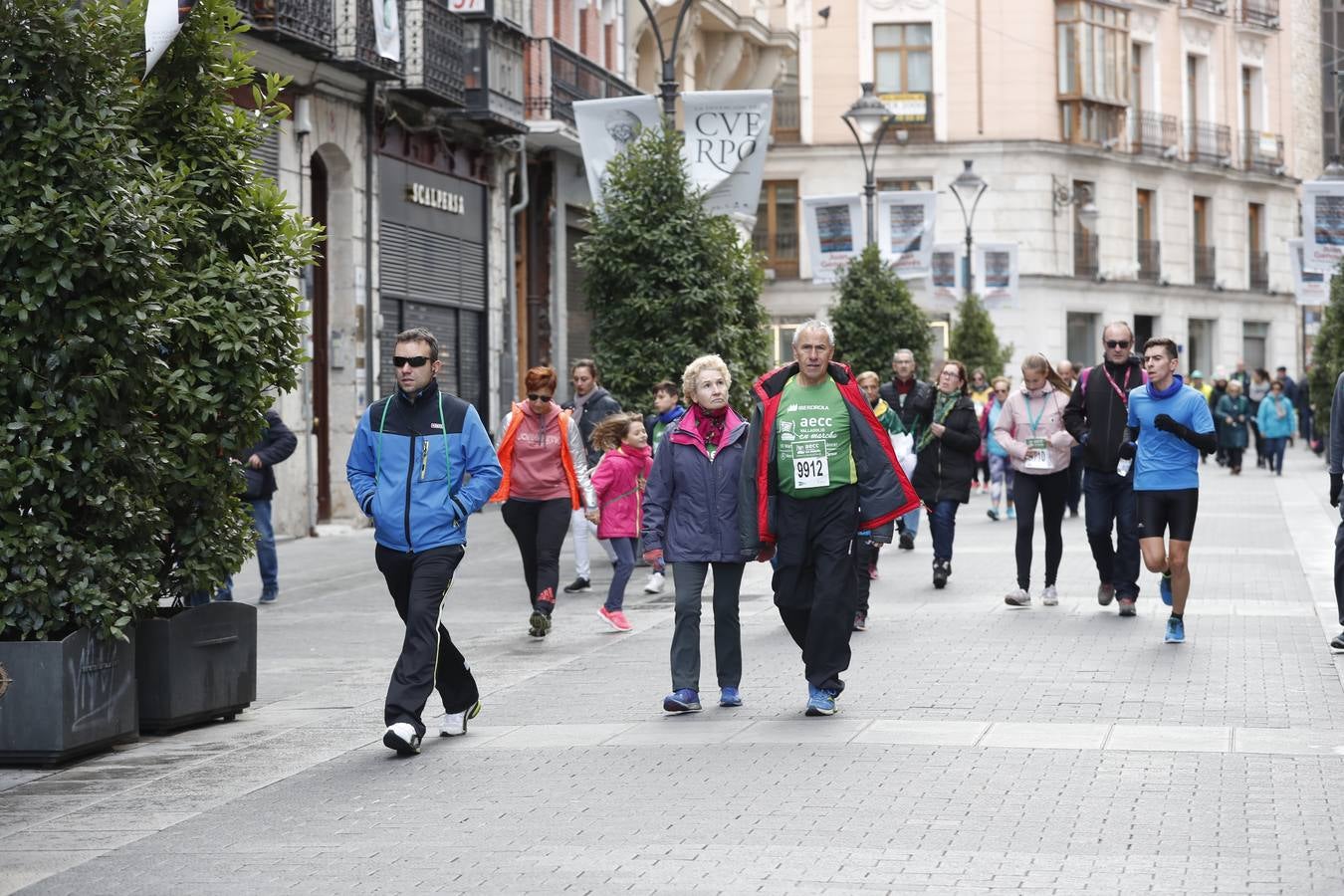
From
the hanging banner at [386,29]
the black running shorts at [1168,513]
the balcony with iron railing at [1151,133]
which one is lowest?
the black running shorts at [1168,513]

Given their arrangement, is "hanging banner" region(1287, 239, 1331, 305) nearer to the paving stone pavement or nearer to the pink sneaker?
the paving stone pavement

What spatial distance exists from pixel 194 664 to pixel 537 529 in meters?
4.62

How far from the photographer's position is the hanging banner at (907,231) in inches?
1479

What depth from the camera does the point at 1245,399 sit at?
4012 cm

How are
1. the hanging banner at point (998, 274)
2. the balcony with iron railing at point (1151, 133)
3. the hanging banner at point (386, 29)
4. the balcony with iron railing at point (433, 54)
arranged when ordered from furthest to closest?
the balcony with iron railing at point (1151, 133) → the hanging banner at point (998, 274) → the balcony with iron railing at point (433, 54) → the hanging banner at point (386, 29)

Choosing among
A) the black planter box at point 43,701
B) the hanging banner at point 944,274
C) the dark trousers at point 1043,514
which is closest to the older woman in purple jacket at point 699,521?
the black planter box at point 43,701

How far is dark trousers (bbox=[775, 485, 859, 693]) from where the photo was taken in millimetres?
9688

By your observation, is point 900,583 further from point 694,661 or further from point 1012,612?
point 694,661

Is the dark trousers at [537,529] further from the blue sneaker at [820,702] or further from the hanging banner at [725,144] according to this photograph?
the hanging banner at [725,144]

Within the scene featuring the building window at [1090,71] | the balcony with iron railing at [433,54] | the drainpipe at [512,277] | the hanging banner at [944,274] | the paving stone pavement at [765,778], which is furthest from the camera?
the building window at [1090,71]

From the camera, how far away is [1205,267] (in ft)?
201

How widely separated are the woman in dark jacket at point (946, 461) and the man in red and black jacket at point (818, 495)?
6273 millimetres

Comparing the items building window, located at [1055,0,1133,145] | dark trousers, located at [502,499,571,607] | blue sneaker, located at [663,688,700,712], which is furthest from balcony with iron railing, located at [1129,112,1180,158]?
blue sneaker, located at [663,688,700,712]

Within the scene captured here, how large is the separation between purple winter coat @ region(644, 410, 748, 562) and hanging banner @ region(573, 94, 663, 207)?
1157 centimetres
